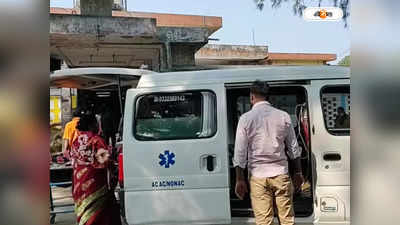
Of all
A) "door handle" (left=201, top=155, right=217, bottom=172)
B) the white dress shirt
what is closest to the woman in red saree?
"door handle" (left=201, top=155, right=217, bottom=172)

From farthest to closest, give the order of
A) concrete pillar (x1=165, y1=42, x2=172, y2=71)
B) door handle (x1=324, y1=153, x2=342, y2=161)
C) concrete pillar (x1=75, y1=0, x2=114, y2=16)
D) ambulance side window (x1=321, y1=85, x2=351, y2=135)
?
concrete pillar (x1=75, y1=0, x2=114, y2=16), concrete pillar (x1=165, y1=42, x2=172, y2=71), ambulance side window (x1=321, y1=85, x2=351, y2=135), door handle (x1=324, y1=153, x2=342, y2=161)

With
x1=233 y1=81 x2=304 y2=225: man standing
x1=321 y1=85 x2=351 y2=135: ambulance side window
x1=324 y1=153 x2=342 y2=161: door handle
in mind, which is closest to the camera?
x1=233 y1=81 x2=304 y2=225: man standing

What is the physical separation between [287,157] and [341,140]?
0.57m

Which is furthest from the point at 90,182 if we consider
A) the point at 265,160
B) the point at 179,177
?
the point at 265,160

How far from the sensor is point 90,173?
14.0 ft

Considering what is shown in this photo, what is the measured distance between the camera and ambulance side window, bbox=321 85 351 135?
420 cm

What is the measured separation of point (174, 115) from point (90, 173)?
970mm

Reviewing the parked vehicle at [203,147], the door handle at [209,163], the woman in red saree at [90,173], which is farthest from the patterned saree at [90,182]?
the door handle at [209,163]

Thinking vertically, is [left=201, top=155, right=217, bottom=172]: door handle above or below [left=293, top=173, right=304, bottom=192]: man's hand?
above

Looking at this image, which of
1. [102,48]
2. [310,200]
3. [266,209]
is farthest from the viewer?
[102,48]

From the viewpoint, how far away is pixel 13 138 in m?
1.42

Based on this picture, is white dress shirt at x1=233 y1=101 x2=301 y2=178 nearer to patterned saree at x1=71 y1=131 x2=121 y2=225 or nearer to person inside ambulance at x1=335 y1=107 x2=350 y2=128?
person inside ambulance at x1=335 y1=107 x2=350 y2=128

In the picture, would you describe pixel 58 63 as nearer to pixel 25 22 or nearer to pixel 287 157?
pixel 287 157

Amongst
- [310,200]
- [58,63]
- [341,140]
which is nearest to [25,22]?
[341,140]
